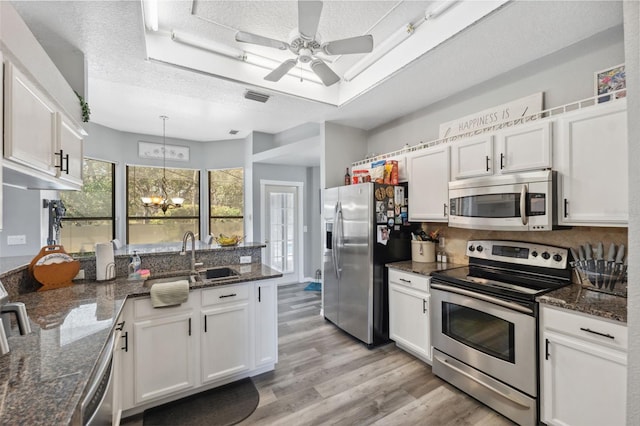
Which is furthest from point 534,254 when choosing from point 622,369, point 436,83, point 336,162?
point 336,162

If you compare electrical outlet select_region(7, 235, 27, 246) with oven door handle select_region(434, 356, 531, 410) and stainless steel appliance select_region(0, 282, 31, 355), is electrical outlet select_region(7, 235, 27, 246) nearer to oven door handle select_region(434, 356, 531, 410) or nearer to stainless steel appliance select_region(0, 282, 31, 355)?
stainless steel appliance select_region(0, 282, 31, 355)

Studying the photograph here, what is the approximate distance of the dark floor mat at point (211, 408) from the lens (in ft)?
6.39

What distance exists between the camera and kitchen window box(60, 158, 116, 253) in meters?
4.37

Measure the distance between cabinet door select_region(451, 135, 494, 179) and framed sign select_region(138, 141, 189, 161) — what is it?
490cm

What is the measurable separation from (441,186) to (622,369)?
5.70ft

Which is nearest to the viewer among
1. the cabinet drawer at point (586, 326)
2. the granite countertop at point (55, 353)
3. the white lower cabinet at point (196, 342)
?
the granite countertop at point (55, 353)

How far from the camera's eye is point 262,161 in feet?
16.2

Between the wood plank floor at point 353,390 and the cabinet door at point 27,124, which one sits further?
the wood plank floor at point 353,390

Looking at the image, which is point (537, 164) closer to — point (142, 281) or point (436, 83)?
point (436, 83)

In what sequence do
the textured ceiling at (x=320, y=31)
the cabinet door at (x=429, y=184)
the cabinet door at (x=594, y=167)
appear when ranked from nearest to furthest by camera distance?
the cabinet door at (x=594, y=167) → the textured ceiling at (x=320, y=31) → the cabinet door at (x=429, y=184)

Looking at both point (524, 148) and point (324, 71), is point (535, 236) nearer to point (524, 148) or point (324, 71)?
point (524, 148)

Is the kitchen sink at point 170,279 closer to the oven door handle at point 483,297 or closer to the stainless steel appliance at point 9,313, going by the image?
the stainless steel appliance at point 9,313

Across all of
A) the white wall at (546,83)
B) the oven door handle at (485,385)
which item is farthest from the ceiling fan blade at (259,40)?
the oven door handle at (485,385)

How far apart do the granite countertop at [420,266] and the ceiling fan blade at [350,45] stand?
1949 millimetres
